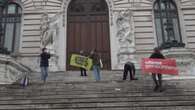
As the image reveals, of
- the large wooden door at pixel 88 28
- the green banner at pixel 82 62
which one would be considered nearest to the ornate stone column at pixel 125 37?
→ the large wooden door at pixel 88 28

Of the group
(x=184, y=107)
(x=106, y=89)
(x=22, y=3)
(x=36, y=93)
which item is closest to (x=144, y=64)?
(x=106, y=89)

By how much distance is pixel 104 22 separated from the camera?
2341 centimetres

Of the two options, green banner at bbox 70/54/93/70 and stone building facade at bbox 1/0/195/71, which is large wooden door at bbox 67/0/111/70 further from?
green banner at bbox 70/54/93/70

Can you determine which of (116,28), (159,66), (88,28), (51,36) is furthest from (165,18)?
(159,66)

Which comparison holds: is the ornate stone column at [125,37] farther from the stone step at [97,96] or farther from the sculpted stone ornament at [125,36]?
the stone step at [97,96]

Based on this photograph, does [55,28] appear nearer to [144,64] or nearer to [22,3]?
[22,3]

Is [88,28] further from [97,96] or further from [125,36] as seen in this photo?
[97,96]

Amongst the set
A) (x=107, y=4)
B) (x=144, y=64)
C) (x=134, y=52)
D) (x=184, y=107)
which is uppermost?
(x=107, y=4)

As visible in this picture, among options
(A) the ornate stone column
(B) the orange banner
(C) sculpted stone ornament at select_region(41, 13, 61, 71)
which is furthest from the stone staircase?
(C) sculpted stone ornament at select_region(41, 13, 61, 71)

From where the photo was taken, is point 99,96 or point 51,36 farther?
point 51,36

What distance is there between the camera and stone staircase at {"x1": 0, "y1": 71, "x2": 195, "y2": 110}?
34.9 ft

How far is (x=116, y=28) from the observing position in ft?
74.4

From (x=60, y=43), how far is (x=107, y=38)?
11.8 feet

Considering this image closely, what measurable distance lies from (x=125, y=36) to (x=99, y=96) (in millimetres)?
10836
